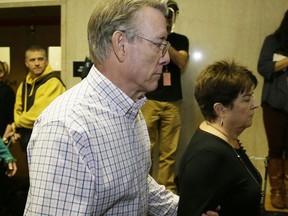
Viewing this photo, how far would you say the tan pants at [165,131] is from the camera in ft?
12.6

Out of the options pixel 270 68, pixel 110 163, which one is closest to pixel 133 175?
pixel 110 163

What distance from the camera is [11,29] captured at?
626 cm

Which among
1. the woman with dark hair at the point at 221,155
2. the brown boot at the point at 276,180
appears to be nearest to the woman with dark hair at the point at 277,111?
the brown boot at the point at 276,180

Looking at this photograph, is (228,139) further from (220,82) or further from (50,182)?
(50,182)

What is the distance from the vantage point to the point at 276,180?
3629 millimetres

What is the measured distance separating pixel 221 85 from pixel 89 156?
901 millimetres

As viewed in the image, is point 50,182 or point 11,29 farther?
point 11,29

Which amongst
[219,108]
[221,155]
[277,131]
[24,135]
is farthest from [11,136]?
[221,155]

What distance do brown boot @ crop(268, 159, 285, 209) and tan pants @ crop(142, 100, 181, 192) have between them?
3.00ft

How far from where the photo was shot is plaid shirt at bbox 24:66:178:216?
39.1 inches

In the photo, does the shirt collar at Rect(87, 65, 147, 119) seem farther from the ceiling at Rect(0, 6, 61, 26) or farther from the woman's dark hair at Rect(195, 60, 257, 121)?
the ceiling at Rect(0, 6, 61, 26)

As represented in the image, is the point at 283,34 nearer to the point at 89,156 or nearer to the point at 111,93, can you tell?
the point at 111,93

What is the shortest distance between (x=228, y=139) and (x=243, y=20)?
2724 millimetres

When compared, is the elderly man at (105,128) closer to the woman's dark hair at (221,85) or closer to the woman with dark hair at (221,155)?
the woman with dark hair at (221,155)
